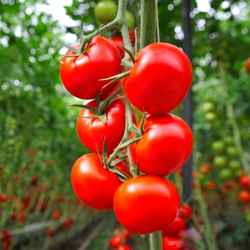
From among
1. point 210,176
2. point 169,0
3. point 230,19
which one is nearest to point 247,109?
point 210,176

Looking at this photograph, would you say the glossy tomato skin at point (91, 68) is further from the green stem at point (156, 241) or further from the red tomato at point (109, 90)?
the green stem at point (156, 241)

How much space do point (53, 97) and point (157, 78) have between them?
5.98 ft

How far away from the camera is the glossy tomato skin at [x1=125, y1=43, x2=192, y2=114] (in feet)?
1.55

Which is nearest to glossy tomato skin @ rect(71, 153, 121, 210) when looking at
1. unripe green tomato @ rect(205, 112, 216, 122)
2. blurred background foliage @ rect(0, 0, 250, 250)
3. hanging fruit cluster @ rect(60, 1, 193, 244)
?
hanging fruit cluster @ rect(60, 1, 193, 244)

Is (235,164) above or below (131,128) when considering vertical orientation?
below

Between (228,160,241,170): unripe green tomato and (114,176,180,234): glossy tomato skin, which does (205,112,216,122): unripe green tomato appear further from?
(114,176,180,234): glossy tomato skin

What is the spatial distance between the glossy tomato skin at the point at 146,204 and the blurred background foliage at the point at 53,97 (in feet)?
1.51

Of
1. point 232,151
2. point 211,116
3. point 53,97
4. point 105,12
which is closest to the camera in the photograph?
point 105,12

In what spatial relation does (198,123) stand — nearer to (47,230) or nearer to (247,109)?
(247,109)

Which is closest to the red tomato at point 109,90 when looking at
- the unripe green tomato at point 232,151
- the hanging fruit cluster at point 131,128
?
the hanging fruit cluster at point 131,128

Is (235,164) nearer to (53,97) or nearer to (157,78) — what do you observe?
(53,97)

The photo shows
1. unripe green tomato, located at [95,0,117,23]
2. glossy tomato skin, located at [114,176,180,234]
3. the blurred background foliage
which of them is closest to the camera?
glossy tomato skin, located at [114,176,180,234]

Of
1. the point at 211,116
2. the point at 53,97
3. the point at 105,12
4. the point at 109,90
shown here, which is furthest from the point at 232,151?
the point at 109,90

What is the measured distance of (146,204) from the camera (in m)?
0.48
